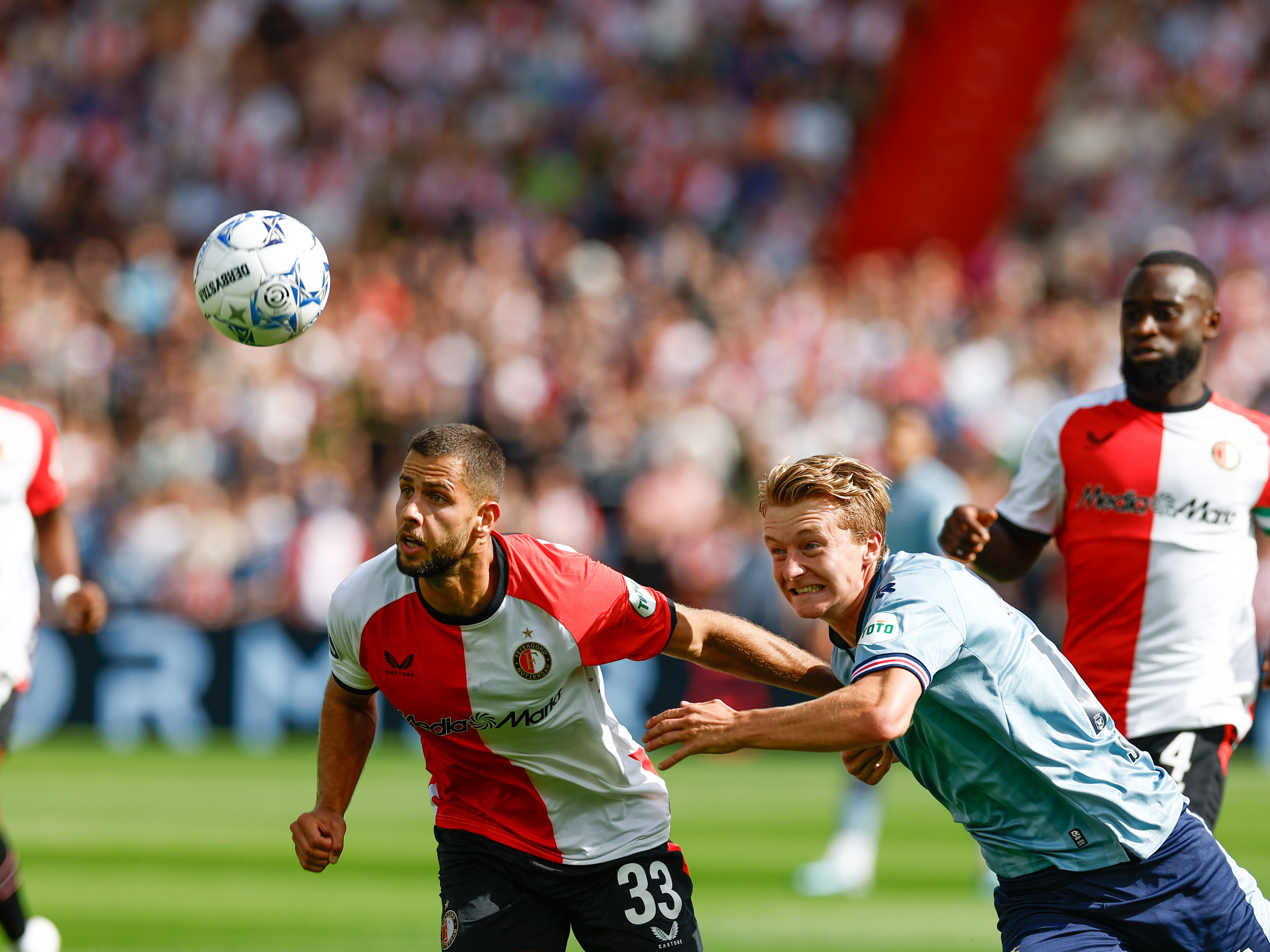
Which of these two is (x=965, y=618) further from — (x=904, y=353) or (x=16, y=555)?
(x=904, y=353)

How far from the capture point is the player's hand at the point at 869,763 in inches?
185

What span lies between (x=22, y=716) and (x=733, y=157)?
34.3 feet

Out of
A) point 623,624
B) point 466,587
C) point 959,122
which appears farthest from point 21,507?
point 959,122

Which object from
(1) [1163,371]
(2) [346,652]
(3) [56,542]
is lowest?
(2) [346,652]

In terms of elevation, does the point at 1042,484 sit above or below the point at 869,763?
above

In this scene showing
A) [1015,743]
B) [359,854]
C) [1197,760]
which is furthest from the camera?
[359,854]

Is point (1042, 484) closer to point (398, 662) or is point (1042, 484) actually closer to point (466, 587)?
point (466, 587)

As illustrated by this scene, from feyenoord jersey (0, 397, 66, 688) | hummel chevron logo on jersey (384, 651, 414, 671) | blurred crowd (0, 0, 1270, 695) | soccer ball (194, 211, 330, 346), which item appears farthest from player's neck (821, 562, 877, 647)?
blurred crowd (0, 0, 1270, 695)

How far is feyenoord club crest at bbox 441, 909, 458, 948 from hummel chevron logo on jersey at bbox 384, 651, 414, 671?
2.50ft

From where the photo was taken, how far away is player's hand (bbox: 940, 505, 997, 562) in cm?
626

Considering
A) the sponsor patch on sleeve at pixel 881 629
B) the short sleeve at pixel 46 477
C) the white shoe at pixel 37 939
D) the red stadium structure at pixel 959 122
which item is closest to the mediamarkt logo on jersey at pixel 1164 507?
the sponsor patch on sleeve at pixel 881 629

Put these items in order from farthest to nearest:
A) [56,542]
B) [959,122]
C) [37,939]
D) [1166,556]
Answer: [959,122], [56,542], [37,939], [1166,556]

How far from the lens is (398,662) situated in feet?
17.3

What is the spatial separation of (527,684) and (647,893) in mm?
752
